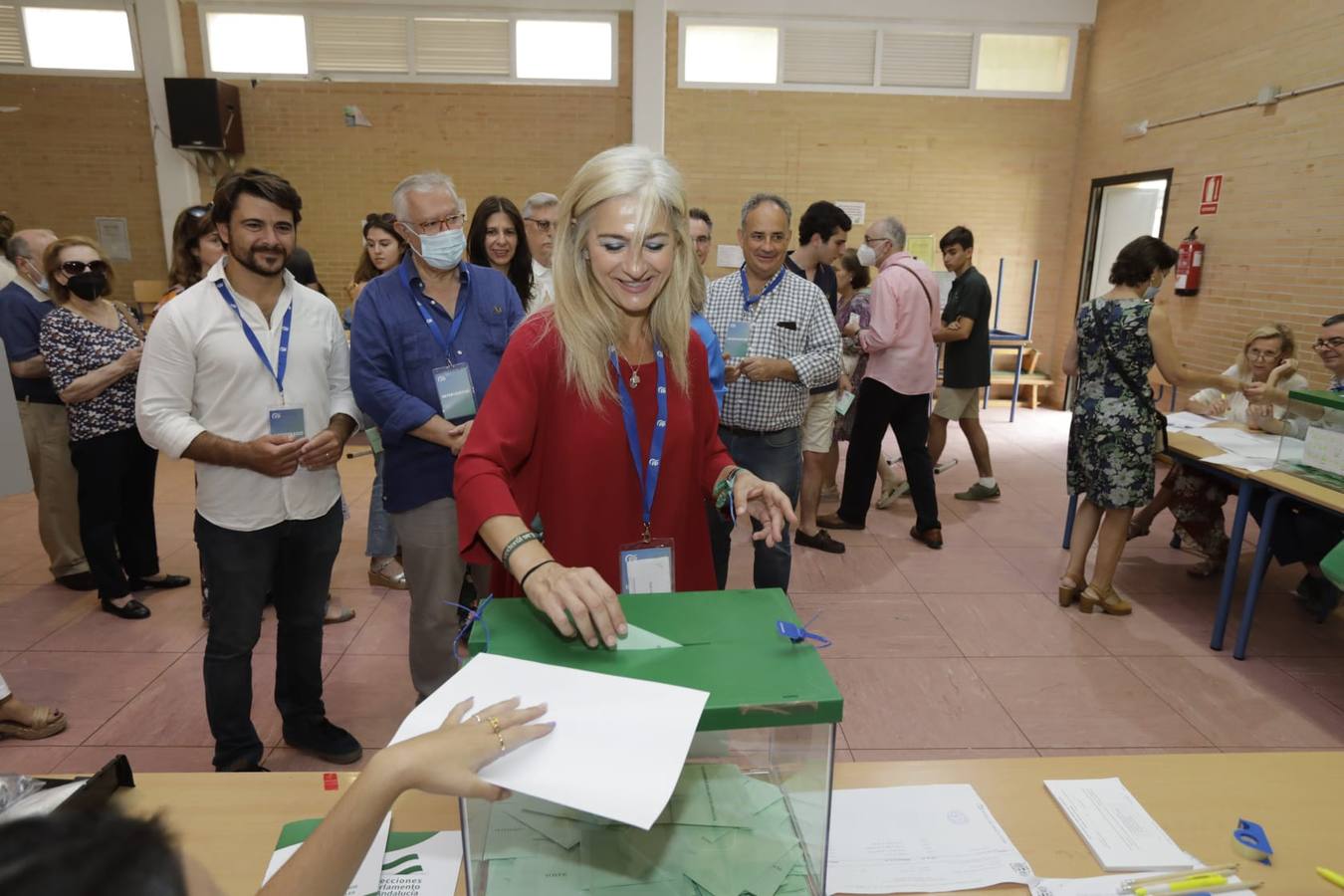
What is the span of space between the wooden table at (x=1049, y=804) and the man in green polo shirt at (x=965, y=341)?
408 centimetres

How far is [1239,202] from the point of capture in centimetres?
638

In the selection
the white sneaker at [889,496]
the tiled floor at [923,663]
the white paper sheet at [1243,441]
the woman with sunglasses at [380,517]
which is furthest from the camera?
the white sneaker at [889,496]

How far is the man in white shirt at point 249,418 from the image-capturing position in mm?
2193

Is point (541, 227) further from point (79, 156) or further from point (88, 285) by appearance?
point (79, 156)

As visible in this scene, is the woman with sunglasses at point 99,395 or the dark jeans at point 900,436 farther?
the dark jeans at point 900,436

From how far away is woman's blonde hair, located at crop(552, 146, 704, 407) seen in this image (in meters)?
1.38

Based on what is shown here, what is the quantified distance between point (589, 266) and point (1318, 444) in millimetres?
3293

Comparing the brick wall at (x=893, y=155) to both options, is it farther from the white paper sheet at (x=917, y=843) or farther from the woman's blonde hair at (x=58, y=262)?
the white paper sheet at (x=917, y=843)

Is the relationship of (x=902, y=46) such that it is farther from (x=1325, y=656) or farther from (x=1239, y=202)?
(x=1325, y=656)

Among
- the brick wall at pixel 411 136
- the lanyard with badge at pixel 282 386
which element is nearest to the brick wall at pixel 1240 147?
the brick wall at pixel 411 136

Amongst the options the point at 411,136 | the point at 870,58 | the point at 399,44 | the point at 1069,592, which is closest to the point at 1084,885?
the point at 1069,592

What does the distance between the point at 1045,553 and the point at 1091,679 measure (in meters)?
1.52

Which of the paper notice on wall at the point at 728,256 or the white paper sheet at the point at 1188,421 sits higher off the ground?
the paper notice on wall at the point at 728,256

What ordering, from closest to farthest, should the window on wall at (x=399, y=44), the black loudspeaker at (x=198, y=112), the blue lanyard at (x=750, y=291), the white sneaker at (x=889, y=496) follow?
the blue lanyard at (x=750, y=291) < the white sneaker at (x=889, y=496) < the black loudspeaker at (x=198, y=112) < the window on wall at (x=399, y=44)
